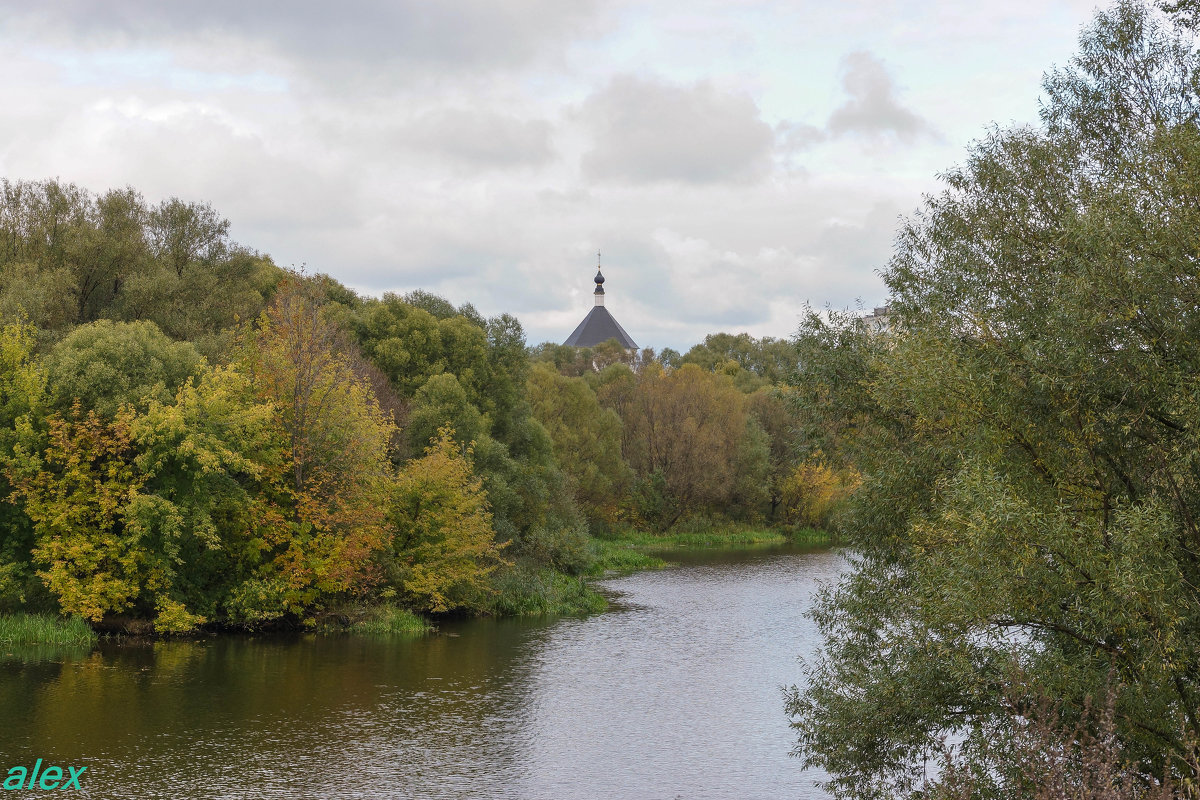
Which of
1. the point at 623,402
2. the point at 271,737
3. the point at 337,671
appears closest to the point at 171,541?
the point at 337,671

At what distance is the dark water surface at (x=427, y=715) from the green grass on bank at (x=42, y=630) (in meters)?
0.96

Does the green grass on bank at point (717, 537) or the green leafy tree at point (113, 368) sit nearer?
the green leafy tree at point (113, 368)

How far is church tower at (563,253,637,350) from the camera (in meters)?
106

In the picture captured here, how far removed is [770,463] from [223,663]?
44609 millimetres

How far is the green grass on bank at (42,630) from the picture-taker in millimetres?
24109

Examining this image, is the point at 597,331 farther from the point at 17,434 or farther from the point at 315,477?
the point at 17,434

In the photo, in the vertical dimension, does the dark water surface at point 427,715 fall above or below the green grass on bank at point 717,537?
above

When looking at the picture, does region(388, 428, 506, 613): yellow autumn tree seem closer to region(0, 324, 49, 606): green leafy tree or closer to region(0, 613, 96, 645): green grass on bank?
region(0, 613, 96, 645): green grass on bank

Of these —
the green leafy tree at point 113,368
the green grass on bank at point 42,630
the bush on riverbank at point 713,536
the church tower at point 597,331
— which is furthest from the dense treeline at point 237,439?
the church tower at point 597,331

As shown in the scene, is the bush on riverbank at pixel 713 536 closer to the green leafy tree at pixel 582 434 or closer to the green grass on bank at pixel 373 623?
the green leafy tree at pixel 582 434

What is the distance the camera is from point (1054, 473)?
1089 cm

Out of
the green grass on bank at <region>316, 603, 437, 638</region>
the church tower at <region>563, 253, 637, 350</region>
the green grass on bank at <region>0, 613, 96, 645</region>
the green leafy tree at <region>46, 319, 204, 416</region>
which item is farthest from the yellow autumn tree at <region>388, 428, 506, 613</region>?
the church tower at <region>563, 253, 637, 350</region>

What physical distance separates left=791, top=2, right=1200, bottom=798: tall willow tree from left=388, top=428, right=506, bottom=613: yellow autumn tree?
56.0 ft

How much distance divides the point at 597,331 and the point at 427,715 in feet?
291
